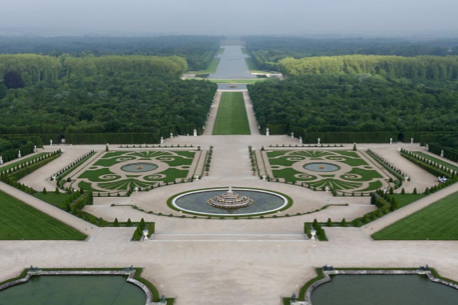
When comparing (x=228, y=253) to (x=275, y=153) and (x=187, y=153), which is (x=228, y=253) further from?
(x=187, y=153)

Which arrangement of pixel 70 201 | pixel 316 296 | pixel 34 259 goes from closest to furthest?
pixel 316 296 < pixel 34 259 < pixel 70 201

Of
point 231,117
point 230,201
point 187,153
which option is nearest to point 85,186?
point 230,201

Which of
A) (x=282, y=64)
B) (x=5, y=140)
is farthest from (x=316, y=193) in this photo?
(x=282, y=64)

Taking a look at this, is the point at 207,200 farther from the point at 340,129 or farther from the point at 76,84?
the point at 76,84

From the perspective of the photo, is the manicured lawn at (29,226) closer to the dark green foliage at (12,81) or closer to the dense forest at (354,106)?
the dense forest at (354,106)

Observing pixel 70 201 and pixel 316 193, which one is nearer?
pixel 70 201

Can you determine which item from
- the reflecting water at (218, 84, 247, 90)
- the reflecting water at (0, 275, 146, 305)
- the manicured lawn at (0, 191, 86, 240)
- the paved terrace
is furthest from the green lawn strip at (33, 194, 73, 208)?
the reflecting water at (218, 84, 247, 90)
